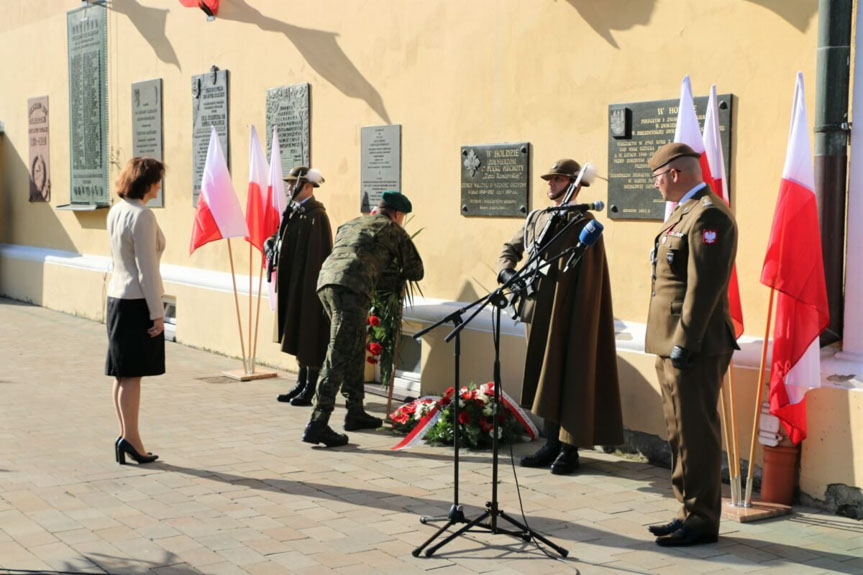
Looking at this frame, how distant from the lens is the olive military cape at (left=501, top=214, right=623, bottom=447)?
6.56 meters

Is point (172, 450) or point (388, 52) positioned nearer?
point (172, 450)

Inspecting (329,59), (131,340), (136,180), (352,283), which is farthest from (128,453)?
(329,59)

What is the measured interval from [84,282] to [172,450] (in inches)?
321

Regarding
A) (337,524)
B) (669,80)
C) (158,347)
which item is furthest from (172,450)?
(669,80)

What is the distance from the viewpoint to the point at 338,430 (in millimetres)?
7918

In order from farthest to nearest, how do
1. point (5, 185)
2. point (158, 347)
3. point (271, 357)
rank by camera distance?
1. point (5, 185)
2. point (271, 357)
3. point (158, 347)

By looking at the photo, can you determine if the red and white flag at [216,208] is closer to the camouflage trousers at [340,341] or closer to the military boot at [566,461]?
the camouflage trousers at [340,341]

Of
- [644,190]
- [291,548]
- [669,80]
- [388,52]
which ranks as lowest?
[291,548]

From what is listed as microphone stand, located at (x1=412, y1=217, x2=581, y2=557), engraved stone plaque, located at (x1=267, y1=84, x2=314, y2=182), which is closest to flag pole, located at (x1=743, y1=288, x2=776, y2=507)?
microphone stand, located at (x1=412, y1=217, x2=581, y2=557)

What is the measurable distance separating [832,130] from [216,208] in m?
5.82

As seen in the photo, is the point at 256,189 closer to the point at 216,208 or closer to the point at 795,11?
the point at 216,208

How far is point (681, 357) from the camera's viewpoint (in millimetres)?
5125

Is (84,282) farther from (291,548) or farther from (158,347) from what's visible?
(291,548)

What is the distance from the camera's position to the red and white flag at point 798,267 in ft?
18.1
